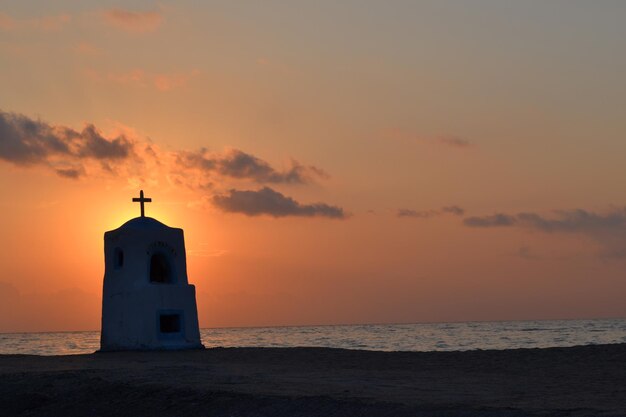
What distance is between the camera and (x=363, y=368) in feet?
76.7

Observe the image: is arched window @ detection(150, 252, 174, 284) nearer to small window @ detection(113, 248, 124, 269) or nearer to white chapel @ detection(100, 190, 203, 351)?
white chapel @ detection(100, 190, 203, 351)

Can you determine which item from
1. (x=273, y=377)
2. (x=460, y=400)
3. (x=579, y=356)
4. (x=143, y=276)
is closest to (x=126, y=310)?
(x=143, y=276)

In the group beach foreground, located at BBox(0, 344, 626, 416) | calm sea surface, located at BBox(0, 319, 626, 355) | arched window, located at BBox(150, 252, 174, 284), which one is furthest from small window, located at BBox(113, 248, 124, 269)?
calm sea surface, located at BBox(0, 319, 626, 355)

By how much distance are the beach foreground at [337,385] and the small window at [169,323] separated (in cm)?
623

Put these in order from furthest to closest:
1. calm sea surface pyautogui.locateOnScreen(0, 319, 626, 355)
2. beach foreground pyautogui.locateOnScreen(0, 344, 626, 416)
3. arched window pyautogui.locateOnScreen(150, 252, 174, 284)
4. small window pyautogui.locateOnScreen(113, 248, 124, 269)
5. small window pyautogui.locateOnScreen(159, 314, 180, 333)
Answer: calm sea surface pyautogui.locateOnScreen(0, 319, 626, 355) < arched window pyautogui.locateOnScreen(150, 252, 174, 284) < small window pyautogui.locateOnScreen(113, 248, 124, 269) < small window pyautogui.locateOnScreen(159, 314, 180, 333) < beach foreground pyautogui.locateOnScreen(0, 344, 626, 416)

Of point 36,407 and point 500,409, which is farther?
point 36,407

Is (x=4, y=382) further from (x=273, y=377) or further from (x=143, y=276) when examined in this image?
(x=143, y=276)

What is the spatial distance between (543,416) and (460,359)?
36.4ft

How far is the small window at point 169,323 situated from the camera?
112 ft

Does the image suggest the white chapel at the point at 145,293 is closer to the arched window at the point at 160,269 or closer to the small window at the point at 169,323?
the small window at the point at 169,323

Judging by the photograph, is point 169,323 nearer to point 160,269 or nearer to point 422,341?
point 160,269

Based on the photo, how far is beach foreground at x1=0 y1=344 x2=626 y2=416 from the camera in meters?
15.0

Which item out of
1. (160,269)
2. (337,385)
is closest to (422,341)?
(160,269)

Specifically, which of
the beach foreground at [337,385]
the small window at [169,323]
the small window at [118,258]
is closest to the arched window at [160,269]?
the small window at [118,258]
